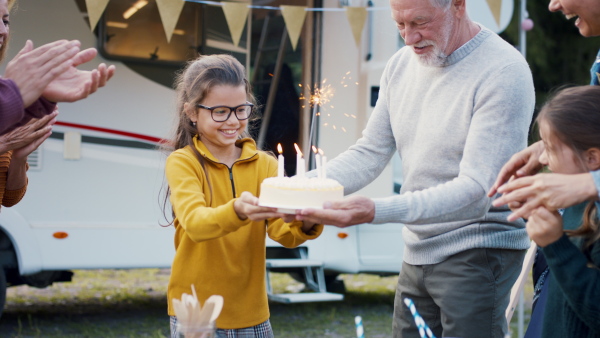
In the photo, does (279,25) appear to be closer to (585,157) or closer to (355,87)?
(355,87)

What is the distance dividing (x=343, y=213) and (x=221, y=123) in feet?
2.05

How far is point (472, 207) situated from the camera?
2453 mm

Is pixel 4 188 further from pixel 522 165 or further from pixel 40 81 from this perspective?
pixel 522 165

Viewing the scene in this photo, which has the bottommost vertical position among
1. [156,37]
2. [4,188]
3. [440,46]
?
[4,188]

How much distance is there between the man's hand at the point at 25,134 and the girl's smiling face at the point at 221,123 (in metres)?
0.55

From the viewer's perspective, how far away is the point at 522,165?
230 cm

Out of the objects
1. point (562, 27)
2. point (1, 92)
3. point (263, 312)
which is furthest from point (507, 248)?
point (562, 27)

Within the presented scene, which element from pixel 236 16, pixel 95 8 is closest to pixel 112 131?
pixel 95 8

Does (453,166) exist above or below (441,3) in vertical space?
below

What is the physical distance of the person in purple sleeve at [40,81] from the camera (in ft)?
7.17

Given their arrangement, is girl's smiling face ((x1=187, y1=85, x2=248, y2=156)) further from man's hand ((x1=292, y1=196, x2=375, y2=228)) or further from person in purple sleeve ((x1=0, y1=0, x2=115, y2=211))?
man's hand ((x1=292, y1=196, x2=375, y2=228))

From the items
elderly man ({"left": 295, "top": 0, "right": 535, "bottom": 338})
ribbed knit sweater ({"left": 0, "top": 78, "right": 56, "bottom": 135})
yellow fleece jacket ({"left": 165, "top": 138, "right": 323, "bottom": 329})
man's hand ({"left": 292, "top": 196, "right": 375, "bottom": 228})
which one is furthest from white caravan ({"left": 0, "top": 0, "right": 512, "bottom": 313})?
ribbed knit sweater ({"left": 0, "top": 78, "right": 56, "bottom": 135})

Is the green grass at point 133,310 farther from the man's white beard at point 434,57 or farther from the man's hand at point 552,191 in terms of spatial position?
the man's hand at point 552,191

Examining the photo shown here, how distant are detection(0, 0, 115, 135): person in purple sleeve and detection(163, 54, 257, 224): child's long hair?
0.38 metres
